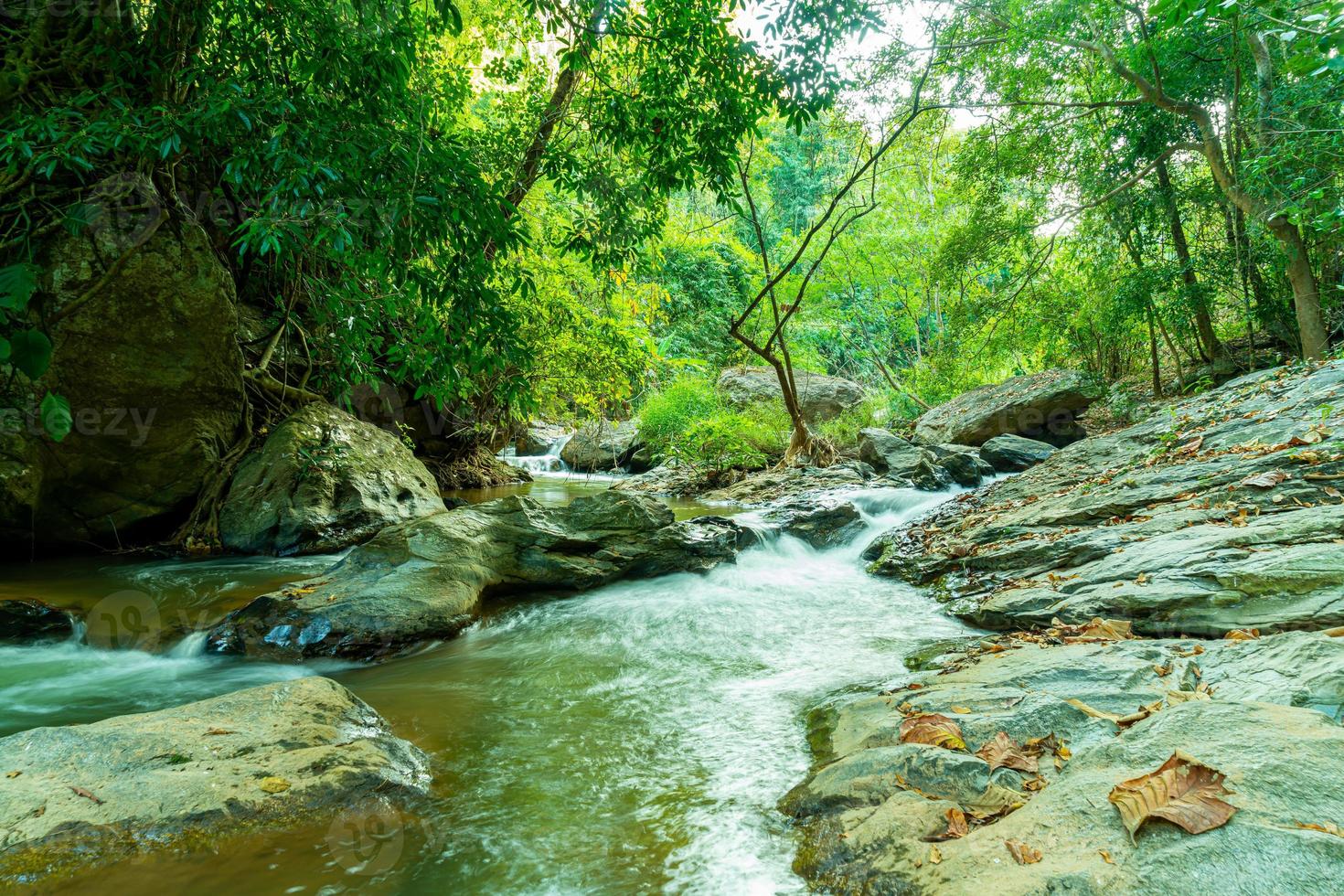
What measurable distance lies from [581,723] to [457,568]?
2270 millimetres

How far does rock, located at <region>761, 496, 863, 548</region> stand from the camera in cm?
761

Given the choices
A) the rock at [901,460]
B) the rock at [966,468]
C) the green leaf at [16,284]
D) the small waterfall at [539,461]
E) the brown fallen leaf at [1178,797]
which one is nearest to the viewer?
the green leaf at [16,284]

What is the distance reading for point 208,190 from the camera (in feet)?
22.9

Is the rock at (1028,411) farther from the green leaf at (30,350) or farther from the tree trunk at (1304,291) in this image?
the green leaf at (30,350)

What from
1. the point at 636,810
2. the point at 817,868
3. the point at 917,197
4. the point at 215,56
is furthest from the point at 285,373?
the point at 917,197

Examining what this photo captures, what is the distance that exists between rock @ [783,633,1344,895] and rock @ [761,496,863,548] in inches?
183

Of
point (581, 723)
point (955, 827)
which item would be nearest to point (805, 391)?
point (581, 723)

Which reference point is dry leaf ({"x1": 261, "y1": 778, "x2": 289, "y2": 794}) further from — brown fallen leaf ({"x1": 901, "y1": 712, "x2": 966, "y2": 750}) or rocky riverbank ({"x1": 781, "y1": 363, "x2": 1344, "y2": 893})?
brown fallen leaf ({"x1": 901, "y1": 712, "x2": 966, "y2": 750})

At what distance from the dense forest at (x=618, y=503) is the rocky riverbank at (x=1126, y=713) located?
0.02 metres

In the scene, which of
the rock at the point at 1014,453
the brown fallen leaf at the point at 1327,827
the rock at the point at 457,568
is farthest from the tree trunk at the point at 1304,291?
the brown fallen leaf at the point at 1327,827

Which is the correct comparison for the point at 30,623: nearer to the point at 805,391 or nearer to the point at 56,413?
the point at 56,413

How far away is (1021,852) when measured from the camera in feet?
5.15

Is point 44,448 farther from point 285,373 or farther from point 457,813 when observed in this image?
point 457,813

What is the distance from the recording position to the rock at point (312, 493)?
674 centimetres
